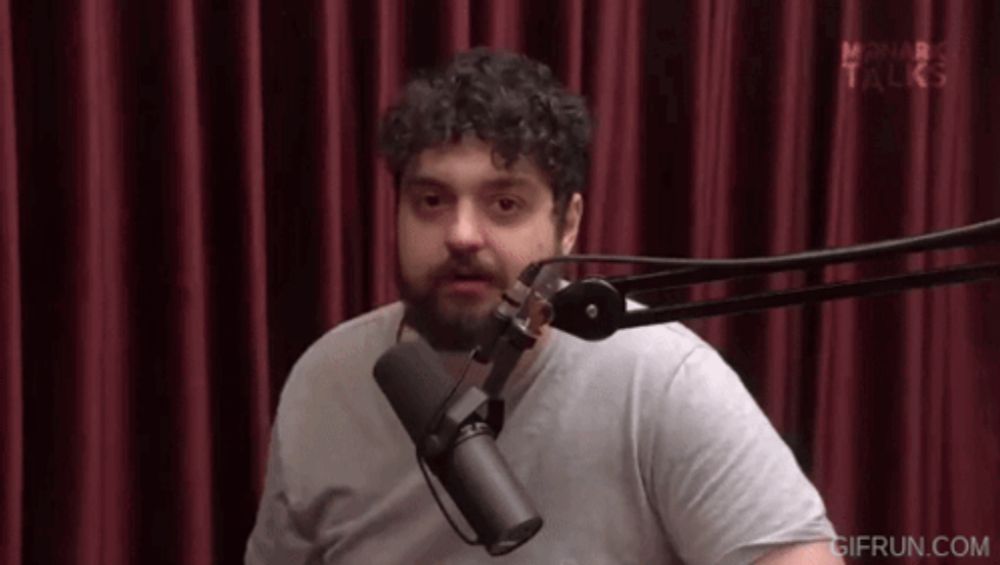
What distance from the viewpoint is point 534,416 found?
1320mm

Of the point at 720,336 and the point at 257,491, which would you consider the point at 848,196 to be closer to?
the point at 720,336

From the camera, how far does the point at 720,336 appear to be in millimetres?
1883

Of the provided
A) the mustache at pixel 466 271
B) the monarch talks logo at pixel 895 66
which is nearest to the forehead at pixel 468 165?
the mustache at pixel 466 271

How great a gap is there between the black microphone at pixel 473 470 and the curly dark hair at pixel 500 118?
0.52 m

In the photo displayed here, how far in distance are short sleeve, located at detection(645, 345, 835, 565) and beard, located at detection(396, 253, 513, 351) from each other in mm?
211

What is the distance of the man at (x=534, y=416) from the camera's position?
3.94ft

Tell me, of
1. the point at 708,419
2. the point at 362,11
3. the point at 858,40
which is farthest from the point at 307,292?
the point at 858,40

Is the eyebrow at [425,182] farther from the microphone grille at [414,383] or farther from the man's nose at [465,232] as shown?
the microphone grille at [414,383]

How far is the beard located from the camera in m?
1.19

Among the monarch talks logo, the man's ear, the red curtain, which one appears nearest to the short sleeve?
the man's ear

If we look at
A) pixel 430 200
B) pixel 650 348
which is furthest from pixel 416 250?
pixel 650 348

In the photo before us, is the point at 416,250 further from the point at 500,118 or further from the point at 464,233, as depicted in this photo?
the point at 500,118

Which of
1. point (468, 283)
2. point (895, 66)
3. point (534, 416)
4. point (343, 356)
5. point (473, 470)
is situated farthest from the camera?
point (895, 66)

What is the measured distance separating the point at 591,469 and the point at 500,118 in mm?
363
